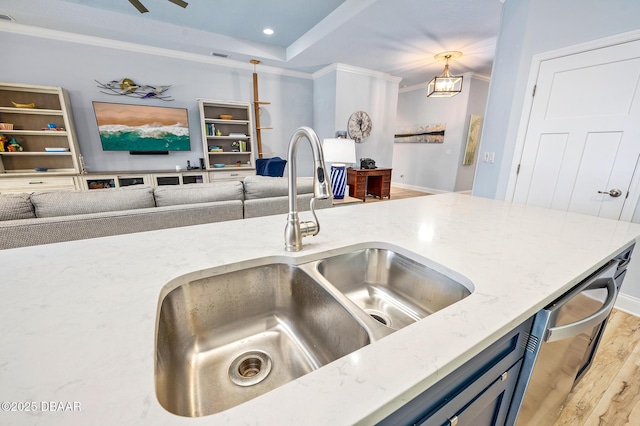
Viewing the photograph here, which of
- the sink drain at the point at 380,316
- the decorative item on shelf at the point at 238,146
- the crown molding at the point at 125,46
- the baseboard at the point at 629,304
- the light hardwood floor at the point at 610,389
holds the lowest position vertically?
the light hardwood floor at the point at 610,389

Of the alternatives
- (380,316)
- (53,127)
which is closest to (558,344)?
(380,316)

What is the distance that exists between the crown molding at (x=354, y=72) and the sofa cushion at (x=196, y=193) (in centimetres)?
363

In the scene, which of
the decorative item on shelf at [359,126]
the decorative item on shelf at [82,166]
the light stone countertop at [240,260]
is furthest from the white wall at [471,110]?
the decorative item on shelf at [82,166]

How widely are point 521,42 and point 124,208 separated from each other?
11.2 ft

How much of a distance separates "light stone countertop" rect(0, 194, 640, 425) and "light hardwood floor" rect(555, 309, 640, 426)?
2.82ft

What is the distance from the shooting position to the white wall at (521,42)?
176 centimetres

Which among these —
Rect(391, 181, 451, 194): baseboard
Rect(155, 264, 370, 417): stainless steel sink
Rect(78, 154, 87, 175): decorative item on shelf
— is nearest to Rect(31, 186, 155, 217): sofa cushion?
Rect(155, 264, 370, 417): stainless steel sink

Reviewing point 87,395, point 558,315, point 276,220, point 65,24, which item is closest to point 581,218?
point 558,315

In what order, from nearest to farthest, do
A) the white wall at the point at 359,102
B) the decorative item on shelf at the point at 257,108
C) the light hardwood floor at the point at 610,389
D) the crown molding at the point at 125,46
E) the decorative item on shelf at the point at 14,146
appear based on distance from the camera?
the light hardwood floor at the point at 610,389 → the crown molding at the point at 125,46 → the decorative item on shelf at the point at 14,146 → the decorative item on shelf at the point at 257,108 → the white wall at the point at 359,102

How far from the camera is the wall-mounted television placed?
3934 millimetres

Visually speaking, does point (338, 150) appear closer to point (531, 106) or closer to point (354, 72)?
point (531, 106)

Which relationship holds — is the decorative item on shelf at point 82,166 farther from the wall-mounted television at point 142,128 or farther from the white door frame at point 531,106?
the white door frame at point 531,106

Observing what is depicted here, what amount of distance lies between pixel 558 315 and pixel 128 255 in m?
1.22

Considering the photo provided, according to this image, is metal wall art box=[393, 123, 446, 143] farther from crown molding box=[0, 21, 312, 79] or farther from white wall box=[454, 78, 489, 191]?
crown molding box=[0, 21, 312, 79]
